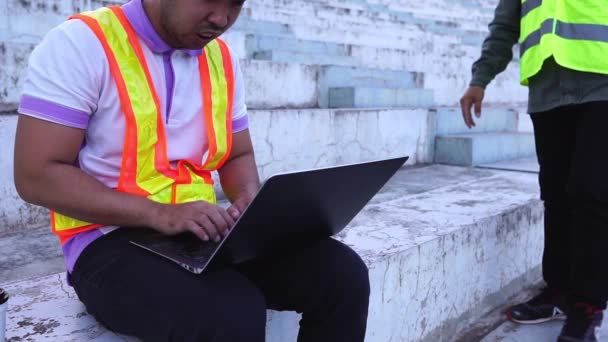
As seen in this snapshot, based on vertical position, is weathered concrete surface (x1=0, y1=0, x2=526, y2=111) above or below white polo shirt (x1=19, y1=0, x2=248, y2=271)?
above

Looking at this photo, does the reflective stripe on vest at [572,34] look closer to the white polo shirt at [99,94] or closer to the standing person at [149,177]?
the standing person at [149,177]

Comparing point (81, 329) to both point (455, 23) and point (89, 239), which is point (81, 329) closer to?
point (89, 239)

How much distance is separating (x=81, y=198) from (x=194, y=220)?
189 millimetres

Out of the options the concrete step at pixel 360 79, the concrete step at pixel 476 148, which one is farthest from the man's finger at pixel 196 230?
the concrete step at pixel 476 148

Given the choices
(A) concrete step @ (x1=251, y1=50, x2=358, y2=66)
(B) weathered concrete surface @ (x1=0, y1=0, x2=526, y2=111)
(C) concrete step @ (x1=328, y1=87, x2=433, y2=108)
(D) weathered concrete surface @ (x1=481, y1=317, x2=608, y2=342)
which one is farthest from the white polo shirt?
(A) concrete step @ (x1=251, y1=50, x2=358, y2=66)

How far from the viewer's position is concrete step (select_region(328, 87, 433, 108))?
11.3 feet

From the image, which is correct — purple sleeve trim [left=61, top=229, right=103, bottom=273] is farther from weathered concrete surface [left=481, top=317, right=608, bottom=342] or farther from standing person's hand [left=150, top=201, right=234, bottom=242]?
weathered concrete surface [left=481, top=317, right=608, bottom=342]

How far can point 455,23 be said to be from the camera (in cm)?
873

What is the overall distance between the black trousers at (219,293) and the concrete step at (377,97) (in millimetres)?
2362

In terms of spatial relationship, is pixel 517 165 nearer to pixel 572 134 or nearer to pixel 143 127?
pixel 572 134

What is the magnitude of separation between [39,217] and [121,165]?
42.3 inches

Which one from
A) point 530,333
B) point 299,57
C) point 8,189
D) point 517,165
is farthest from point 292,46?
point 530,333

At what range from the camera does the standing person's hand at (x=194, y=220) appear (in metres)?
0.98

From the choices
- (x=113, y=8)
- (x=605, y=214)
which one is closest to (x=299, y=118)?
(x=605, y=214)
